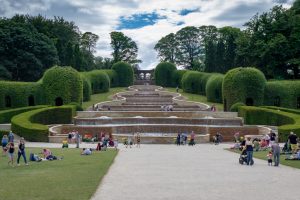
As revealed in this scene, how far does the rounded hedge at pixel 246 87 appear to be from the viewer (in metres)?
50.3

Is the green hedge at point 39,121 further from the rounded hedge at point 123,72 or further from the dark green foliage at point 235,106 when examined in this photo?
the rounded hedge at point 123,72

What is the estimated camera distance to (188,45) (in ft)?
370

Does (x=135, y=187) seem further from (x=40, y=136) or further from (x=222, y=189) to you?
(x=40, y=136)

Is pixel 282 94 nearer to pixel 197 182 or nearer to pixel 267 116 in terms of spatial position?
pixel 267 116

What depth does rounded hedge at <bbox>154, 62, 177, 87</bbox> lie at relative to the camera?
8806 centimetres

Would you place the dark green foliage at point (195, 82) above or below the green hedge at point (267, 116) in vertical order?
above

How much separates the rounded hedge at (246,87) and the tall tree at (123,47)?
6240 centimetres

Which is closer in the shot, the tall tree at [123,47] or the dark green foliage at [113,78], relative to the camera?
the dark green foliage at [113,78]

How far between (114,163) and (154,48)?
10013 centimetres

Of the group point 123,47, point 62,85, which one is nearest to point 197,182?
point 62,85

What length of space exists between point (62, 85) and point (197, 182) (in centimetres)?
3829

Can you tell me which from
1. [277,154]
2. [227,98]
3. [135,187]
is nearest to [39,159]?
[135,187]

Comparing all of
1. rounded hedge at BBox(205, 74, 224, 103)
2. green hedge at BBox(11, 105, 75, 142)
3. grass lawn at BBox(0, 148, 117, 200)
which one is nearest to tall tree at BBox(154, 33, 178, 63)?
rounded hedge at BBox(205, 74, 224, 103)

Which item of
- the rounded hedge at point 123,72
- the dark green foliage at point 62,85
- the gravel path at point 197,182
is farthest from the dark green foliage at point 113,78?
the gravel path at point 197,182
